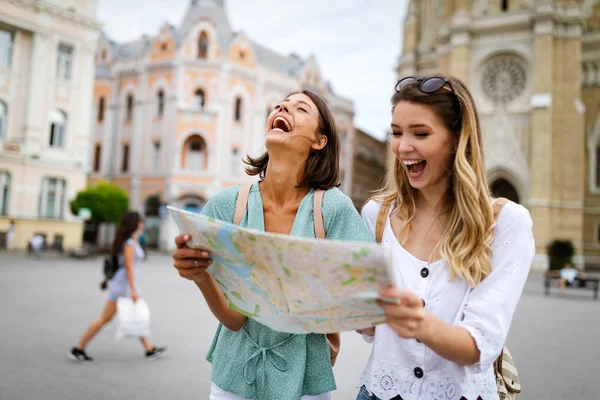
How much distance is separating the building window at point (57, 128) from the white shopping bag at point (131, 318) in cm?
2532

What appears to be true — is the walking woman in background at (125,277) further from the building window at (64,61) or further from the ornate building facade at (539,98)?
the building window at (64,61)

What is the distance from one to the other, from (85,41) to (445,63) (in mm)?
22952

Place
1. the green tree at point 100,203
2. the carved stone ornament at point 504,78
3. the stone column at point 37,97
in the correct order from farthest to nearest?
the carved stone ornament at point 504,78 < the stone column at point 37,97 < the green tree at point 100,203

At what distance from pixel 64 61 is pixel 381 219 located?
A: 31566mm

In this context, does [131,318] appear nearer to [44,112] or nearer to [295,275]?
[295,275]

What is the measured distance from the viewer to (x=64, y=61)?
2906 centimetres

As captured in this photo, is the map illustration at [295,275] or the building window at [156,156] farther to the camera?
the building window at [156,156]

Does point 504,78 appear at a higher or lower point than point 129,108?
higher

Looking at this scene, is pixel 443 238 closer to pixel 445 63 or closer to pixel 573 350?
pixel 573 350

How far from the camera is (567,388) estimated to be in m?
5.41

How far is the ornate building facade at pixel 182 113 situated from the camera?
3416 cm

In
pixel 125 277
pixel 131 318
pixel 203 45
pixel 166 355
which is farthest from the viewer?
pixel 203 45

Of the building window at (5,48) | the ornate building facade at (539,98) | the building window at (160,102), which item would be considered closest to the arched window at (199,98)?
the building window at (160,102)

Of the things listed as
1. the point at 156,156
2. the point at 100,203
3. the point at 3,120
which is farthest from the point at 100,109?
the point at 100,203
